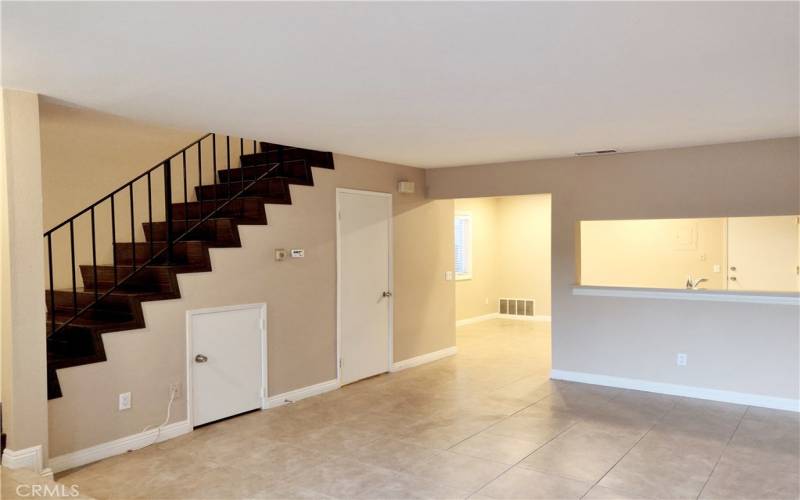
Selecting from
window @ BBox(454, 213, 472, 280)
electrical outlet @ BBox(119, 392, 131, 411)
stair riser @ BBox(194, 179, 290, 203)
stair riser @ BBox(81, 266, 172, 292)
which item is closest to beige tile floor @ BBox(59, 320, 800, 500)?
electrical outlet @ BBox(119, 392, 131, 411)

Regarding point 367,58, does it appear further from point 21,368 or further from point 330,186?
point 330,186

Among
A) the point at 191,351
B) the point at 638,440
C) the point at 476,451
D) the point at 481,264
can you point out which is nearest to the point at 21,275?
the point at 191,351

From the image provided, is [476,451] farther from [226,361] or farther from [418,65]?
[418,65]

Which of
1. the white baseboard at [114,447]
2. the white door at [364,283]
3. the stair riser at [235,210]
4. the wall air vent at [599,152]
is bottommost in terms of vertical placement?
the white baseboard at [114,447]

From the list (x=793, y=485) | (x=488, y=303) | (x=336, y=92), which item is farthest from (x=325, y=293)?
(x=488, y=303)

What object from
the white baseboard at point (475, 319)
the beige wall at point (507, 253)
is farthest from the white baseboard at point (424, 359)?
the beige wall at point (507, 253)

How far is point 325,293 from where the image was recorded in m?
5.54

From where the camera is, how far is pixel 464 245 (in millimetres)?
9641

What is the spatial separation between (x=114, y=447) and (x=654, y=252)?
716cm

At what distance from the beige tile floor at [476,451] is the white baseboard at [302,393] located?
0.39 ft

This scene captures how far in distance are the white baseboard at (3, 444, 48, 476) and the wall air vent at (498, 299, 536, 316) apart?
8052 mm

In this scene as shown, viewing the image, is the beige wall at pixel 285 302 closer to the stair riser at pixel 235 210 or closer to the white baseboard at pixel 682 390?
the stair riser at pixel 235 210

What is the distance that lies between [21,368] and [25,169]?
115 centimetres

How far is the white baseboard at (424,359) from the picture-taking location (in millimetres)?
6402
